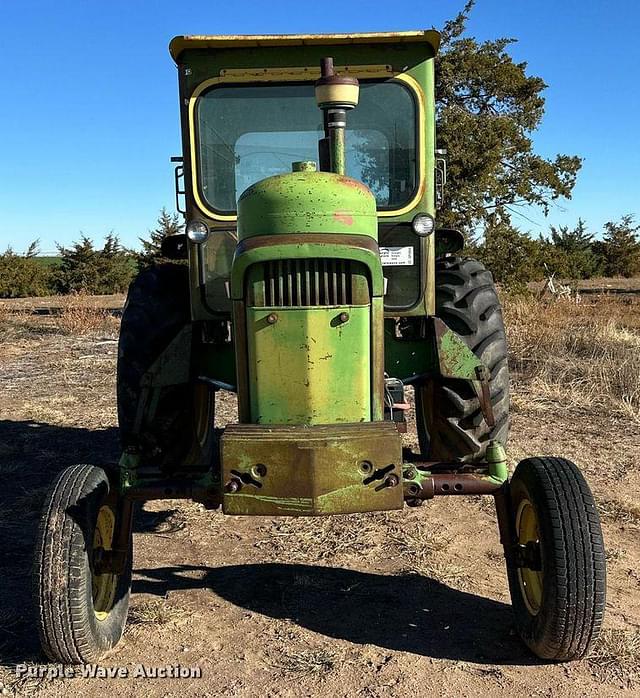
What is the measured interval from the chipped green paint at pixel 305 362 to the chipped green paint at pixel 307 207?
1.05 feet

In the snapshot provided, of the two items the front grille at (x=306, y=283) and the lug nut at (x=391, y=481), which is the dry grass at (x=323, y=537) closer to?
the lug nut at (x=391, y=481)

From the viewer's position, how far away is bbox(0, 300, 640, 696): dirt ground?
2.81 meters

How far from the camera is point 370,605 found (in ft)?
11.2

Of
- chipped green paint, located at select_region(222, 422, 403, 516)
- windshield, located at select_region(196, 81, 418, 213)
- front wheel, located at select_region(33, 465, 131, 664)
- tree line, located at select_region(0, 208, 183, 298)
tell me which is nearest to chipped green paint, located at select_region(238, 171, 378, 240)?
chipped green paint, located at select_region(222, 422, 403, 516)

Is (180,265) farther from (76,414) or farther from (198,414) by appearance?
(76,414)

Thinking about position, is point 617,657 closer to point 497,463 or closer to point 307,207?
point 497,463

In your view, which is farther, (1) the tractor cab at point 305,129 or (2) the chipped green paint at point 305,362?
(1) the tractor cab at point 305,129

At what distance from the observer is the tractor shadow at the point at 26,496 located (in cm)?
319

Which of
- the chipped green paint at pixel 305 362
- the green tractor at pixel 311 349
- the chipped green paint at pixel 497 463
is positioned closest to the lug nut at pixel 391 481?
the green tractor at pixel 311 349

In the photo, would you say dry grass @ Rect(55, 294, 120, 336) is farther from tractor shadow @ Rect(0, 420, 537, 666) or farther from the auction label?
the auction label

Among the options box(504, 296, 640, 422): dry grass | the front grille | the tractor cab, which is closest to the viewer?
the front grille

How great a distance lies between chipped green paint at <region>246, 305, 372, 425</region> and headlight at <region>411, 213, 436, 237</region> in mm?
1136

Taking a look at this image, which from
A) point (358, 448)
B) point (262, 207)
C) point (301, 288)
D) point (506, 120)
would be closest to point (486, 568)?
point (358, 448)

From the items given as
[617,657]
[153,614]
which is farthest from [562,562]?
[153,614]
